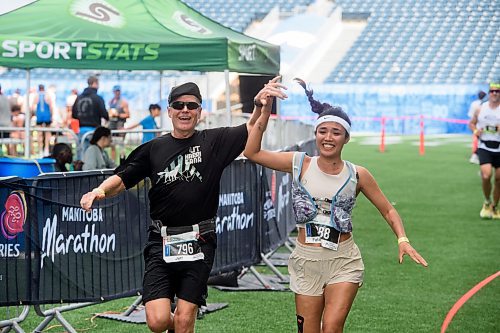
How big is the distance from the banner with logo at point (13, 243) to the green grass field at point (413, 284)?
48.9 inches

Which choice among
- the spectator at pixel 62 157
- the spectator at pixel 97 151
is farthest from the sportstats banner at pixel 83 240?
the spectator at pixel 97 151

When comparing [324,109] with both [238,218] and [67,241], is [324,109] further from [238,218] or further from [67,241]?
[238,218]

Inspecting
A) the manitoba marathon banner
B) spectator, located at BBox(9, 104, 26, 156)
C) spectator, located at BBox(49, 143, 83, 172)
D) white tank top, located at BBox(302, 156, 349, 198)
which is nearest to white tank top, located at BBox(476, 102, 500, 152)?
spectator, located at BBox(49, 143, 83, 172)

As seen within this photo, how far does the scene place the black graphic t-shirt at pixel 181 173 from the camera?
21.1 ft

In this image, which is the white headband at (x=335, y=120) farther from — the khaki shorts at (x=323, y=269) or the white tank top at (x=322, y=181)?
the khaki shorts at (x=323, y=269)

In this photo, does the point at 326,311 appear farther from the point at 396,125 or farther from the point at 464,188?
the point at 396,125

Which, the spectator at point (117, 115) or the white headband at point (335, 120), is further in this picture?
the spectator at point (117, 115)

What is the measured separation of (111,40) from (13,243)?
20.0 feet

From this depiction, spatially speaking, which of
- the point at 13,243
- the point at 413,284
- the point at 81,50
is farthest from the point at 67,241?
the point at 81,50

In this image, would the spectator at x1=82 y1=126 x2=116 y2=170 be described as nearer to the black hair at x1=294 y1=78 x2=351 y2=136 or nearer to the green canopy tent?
the green canopy tent

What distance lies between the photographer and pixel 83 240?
25.1 feet

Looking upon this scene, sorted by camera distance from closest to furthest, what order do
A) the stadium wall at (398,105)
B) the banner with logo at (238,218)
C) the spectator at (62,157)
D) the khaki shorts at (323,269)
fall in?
1. the khaki shorts at (323,269)
2. the banner with logo at (238,218)
3. the spectator at (62,157)
4. the stadium wall at (398,105)

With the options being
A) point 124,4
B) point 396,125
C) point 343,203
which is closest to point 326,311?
point 343,203

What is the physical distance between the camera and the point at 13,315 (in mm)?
8719
